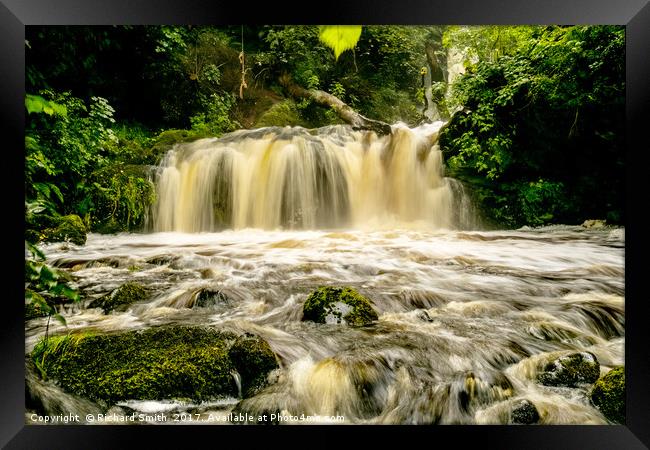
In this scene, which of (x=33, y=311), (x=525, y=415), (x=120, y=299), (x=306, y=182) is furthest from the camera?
(x=306, y=182)

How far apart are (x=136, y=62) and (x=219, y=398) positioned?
84.5 inches

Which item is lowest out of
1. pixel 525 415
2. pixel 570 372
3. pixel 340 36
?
pixel 525 415

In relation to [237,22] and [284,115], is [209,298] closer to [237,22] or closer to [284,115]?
[284,115]

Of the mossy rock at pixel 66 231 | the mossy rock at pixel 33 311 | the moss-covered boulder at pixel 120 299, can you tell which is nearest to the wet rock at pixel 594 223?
the moss-covered boulder at pixel 120 299

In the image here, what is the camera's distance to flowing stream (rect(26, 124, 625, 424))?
78.6 inches

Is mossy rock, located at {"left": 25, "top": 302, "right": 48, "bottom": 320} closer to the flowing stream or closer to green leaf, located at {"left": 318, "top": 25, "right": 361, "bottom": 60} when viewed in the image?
the flowing stream

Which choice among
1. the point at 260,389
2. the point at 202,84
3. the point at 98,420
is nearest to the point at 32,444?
the point at 98,420

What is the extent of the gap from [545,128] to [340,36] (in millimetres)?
1512

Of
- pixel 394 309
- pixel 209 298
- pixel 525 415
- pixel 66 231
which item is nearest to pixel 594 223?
pixel 525 415

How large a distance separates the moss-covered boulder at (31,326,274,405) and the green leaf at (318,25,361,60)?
1.82 meters

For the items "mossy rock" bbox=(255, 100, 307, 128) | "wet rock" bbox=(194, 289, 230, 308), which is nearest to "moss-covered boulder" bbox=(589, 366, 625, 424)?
"wet rock" bbox=(194, 289, 230, 308)

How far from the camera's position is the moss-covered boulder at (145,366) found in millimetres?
1981

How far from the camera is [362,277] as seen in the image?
2.24m

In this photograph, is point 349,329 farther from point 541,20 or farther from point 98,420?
point 541,20
